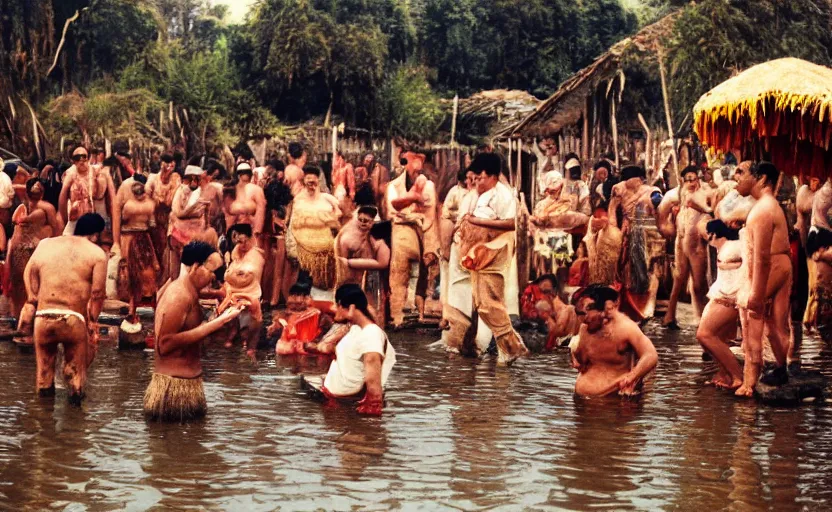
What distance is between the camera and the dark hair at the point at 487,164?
1134cm

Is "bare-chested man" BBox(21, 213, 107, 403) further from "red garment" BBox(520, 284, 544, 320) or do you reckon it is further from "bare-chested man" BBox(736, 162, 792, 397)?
"red garment" BBox(520, 284, 544, 320)

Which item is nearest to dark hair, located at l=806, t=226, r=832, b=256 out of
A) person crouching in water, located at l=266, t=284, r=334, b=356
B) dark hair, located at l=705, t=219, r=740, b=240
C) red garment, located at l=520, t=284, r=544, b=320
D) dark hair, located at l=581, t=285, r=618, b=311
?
red garment, located at l=520, t=284, r=544, b=320

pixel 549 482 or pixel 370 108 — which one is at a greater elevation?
pixel 370 108

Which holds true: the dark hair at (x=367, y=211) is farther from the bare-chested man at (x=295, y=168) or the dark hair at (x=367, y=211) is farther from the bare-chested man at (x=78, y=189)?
the bare-chested man at (x=78, y=189)

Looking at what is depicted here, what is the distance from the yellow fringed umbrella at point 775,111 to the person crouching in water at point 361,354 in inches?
118

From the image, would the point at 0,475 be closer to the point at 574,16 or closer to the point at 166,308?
the point at 166,308

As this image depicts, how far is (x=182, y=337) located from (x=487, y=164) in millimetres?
3875

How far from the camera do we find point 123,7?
35.8 meters

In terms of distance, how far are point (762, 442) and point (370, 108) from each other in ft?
91.5

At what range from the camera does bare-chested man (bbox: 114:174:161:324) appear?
13.6 metres

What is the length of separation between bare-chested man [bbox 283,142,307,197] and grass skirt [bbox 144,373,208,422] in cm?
678

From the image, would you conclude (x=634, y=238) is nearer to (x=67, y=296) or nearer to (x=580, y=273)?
(x=580, y=273)

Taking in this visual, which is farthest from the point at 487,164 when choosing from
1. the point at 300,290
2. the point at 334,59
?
the point at 334,59

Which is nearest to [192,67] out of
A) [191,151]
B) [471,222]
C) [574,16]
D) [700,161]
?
[191,151]
